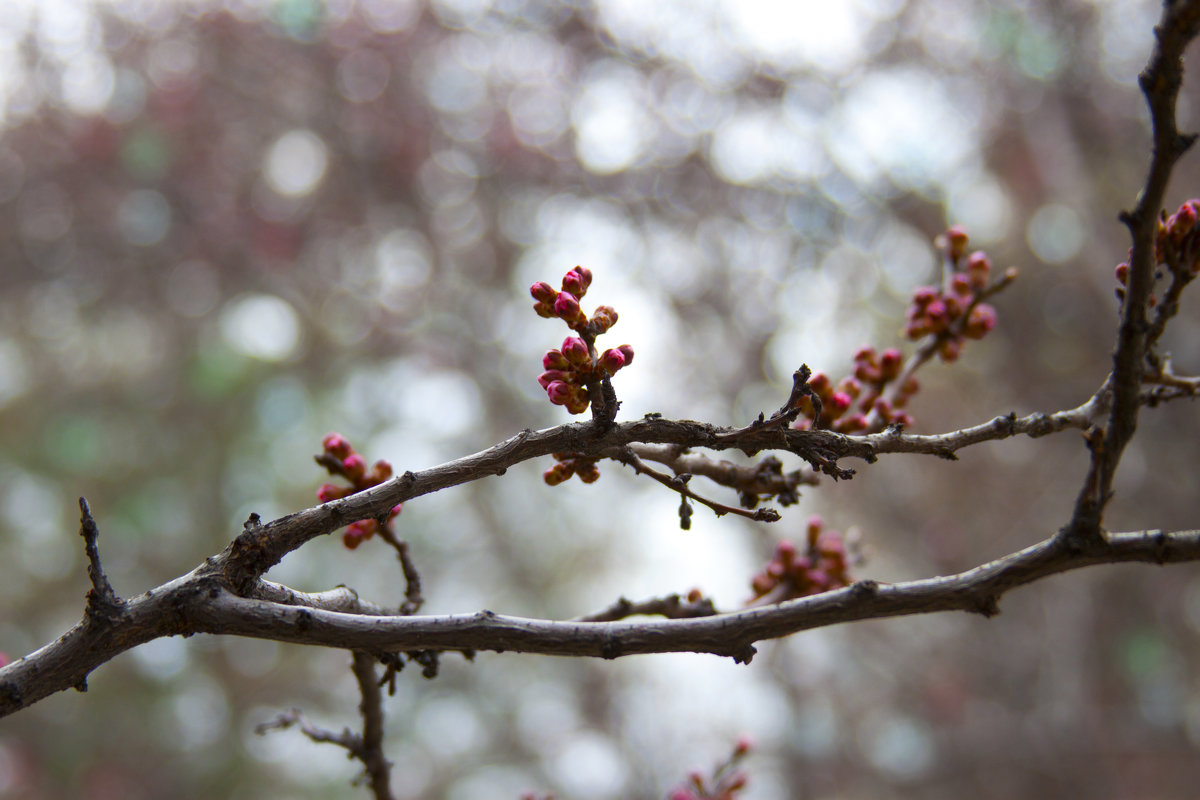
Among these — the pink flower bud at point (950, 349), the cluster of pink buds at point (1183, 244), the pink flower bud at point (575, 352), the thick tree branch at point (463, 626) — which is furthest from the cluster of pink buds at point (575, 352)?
the pink flower bud at point (950, 349)

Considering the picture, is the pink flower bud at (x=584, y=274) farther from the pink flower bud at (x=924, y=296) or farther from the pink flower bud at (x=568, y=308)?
the pink flower bud at (x=924, y=296)

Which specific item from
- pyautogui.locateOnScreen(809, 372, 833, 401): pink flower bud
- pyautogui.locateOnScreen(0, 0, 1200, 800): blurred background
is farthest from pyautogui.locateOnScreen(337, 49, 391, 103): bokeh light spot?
pyautogui.locateOnScreen(809, 372, 833, 401): pink flower bud

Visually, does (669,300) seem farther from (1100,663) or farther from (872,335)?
(1100,663)

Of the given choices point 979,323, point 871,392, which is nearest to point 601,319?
point 871,392

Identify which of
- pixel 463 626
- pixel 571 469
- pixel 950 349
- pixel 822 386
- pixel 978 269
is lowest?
pixel 463 626

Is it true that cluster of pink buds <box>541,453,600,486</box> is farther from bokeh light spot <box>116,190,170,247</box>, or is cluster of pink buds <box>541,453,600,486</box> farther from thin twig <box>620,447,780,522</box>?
bokeh light spot <box>116,190,170,247</box>

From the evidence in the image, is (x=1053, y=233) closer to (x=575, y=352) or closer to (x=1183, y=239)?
(x=1183, y=239)
